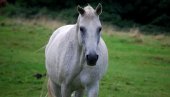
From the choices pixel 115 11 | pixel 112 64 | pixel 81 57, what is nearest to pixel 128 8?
pixel 115 11

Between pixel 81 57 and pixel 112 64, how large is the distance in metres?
8.73

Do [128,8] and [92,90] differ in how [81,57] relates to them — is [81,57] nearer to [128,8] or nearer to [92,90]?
[92,90]

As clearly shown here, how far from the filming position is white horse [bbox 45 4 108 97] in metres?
6.17

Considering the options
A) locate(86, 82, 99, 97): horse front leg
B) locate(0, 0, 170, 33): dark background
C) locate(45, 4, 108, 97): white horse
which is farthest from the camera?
locate(0, 0, 170, 33): dark background

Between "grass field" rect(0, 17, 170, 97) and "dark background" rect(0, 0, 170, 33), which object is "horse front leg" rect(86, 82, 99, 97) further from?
"dark background" rect(0, 0, 170, 33)

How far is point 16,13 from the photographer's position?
3606 centimetres

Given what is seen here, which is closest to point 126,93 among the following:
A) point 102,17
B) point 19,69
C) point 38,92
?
point 38,92

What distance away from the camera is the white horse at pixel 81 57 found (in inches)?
243

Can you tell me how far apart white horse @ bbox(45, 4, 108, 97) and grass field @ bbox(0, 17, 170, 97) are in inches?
125

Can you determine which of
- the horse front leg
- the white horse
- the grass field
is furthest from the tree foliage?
the horse front leg

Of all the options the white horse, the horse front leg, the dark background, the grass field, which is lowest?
the dark background

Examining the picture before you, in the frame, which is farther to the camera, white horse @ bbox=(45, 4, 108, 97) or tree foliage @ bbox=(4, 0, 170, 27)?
tree foliage @ bbox=(4, 0, 170, 27)

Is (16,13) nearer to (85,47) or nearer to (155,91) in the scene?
(155,91)

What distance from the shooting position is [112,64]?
50.8ft
